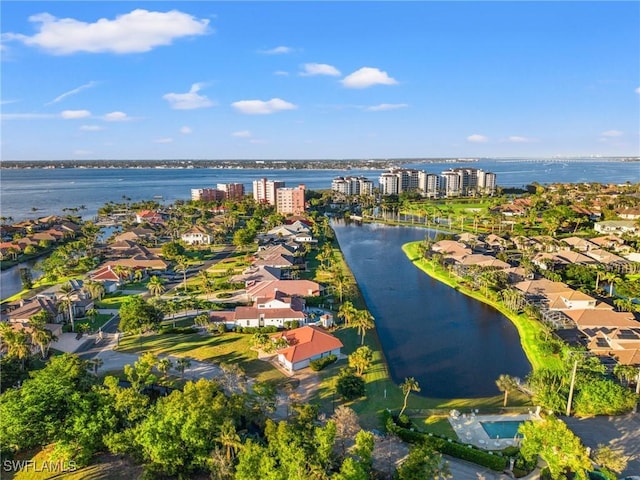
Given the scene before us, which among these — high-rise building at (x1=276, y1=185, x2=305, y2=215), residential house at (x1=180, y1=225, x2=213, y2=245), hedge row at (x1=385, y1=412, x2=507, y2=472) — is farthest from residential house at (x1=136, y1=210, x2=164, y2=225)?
hedge row at (x1=385, y1=412, x2=507, y2=472)

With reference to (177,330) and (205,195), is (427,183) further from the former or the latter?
(177,330)

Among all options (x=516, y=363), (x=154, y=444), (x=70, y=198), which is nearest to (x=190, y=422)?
(x=154, y=444)

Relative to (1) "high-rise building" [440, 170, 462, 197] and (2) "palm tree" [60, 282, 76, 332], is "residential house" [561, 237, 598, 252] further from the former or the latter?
(1) "high-rise building" [440, 170, 462, 197]

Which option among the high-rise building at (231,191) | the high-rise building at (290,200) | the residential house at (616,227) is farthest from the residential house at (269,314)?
the high-rise building at (231,191)

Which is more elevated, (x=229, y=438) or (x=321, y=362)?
(x=229, y=438)

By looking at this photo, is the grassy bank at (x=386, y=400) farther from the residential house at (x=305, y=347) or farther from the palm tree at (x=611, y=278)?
the palm tree at (x=611, y=278)

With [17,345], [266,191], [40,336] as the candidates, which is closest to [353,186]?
Answer: [266,191]

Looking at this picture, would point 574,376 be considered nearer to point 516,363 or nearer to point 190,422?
point 516,363
